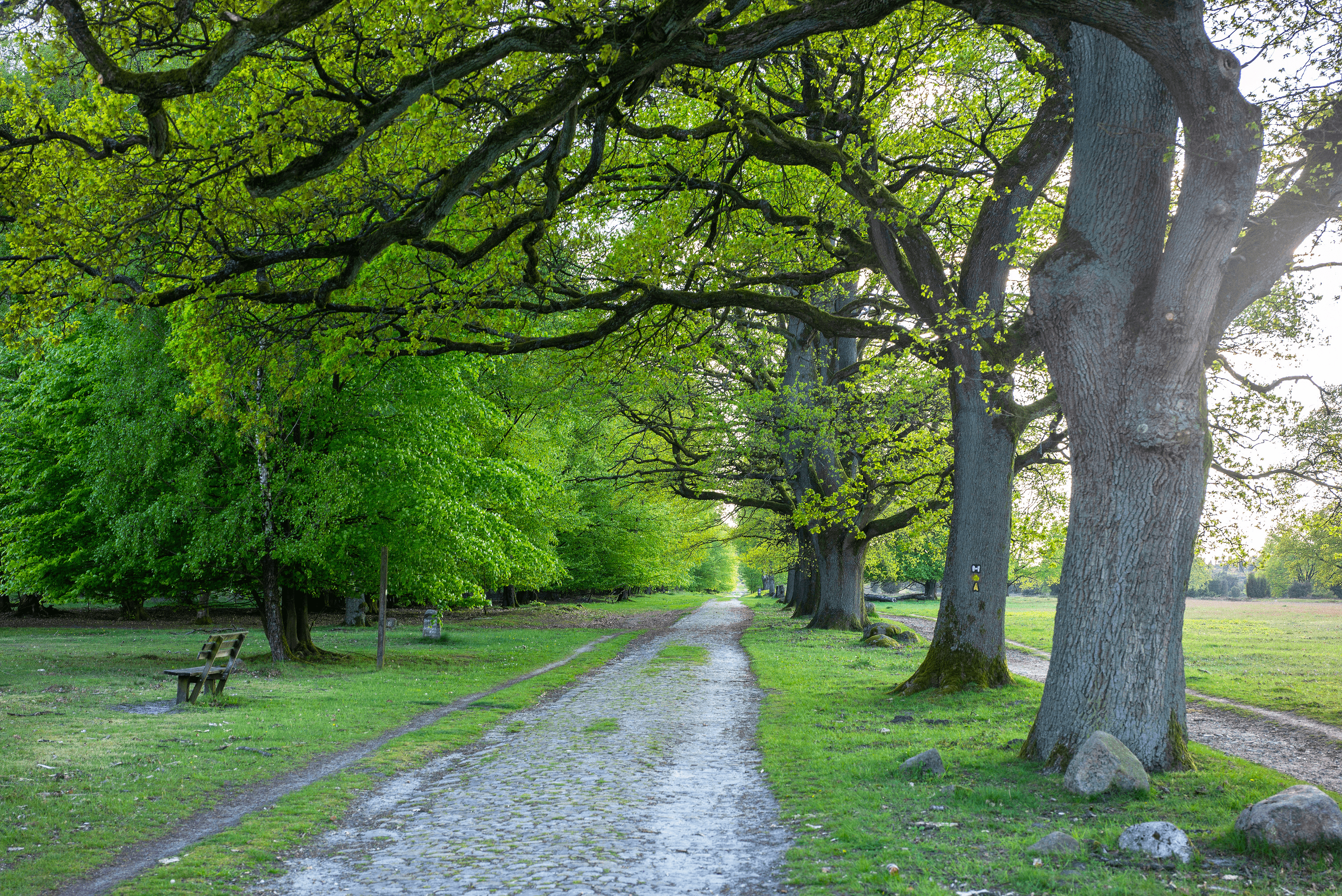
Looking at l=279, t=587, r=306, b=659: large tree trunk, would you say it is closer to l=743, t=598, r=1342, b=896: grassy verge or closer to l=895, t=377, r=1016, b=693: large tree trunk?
l=743, t=598, r=1342, b=896: grassy verge

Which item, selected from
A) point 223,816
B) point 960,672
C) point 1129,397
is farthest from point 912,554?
point 223,816

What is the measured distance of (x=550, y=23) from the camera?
26.2ft

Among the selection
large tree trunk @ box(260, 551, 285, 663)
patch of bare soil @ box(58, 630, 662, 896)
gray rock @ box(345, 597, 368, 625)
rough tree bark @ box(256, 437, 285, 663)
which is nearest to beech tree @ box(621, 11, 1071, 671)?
patch of bare soil @ box(58, 630, 662, 896)

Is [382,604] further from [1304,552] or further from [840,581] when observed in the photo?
[1304,552]

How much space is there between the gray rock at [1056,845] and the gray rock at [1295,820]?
1.04 metres

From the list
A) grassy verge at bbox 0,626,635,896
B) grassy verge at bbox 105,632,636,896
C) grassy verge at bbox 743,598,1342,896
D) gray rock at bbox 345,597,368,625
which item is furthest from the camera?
gray rock at bbox 345,597,368,625

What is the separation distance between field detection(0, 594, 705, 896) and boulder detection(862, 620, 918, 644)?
7835mm

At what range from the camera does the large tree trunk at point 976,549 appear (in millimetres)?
12539

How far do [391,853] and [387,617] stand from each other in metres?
35.5

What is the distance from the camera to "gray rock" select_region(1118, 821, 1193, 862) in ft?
17.9

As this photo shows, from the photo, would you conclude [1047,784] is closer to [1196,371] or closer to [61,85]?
[1196,371]

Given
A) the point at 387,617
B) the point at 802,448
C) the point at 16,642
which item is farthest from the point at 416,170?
the point at 387,617

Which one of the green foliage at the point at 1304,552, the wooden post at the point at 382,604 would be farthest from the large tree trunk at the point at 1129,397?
the wooden post at the point at 382,604

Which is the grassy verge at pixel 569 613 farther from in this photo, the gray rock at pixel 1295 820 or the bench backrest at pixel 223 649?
the gray rock at pixel 1295 820
